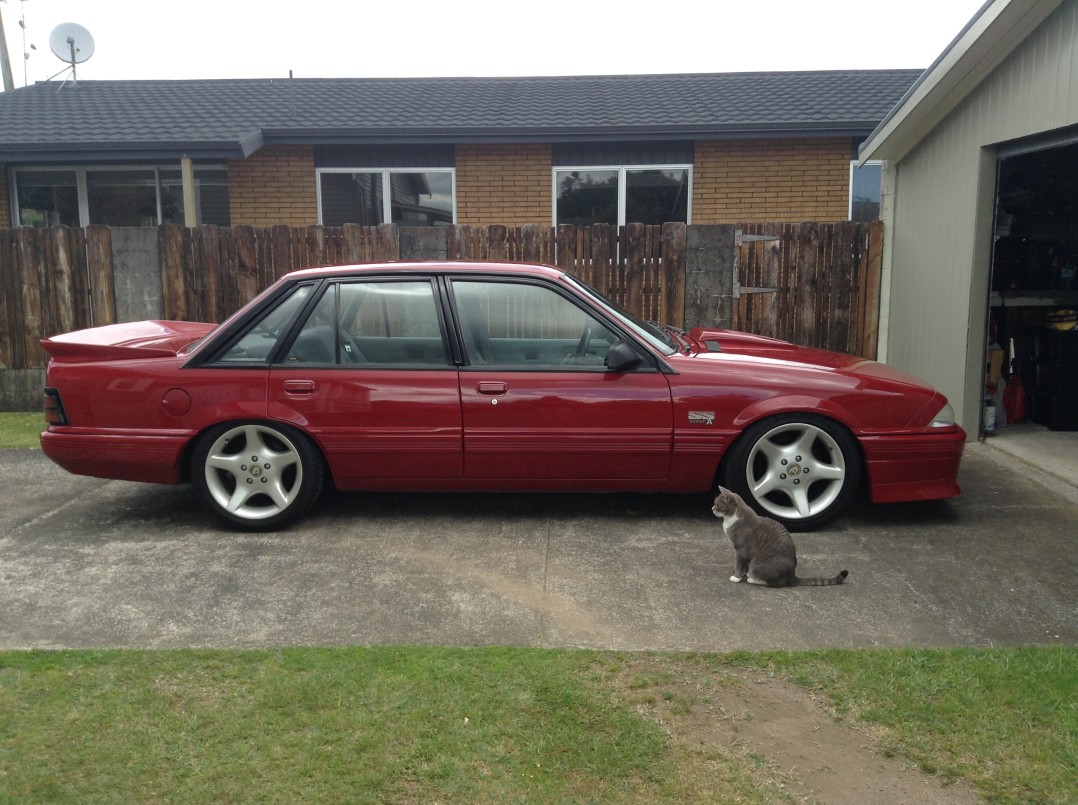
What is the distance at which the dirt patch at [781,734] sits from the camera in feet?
9.46

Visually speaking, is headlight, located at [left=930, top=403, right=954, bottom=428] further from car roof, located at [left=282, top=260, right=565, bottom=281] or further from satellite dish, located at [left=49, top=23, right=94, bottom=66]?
satellite dish, located at [left=49, top=23, right=94, bottom=66]

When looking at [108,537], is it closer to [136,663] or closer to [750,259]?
[136,663]

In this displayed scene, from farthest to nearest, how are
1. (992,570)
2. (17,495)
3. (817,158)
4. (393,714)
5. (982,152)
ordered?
(817,158)
(982,152)
(17,495)
(992,570)
(393,714)

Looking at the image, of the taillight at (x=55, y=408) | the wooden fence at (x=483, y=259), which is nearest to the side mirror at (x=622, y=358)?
the taillight at (x=55, y=408)

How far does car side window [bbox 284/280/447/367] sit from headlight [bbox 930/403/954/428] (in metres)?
2.80

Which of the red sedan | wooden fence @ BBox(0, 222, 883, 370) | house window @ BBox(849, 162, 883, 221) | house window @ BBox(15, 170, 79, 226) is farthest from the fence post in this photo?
house window @ BBox(15, 170, 79, 226)

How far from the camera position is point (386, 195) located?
44.7ft

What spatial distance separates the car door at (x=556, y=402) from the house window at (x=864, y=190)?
30.4 feet

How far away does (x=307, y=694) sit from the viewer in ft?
11.3

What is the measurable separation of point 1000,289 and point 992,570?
16.5 ft

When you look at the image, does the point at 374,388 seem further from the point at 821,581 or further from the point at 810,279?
the point at 810,279

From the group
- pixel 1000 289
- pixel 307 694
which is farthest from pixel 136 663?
pixel 1000 289

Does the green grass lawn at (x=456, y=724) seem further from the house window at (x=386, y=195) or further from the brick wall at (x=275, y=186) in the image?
the brick wall at (x=275, y=186)

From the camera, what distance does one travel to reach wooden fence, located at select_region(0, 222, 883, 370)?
30.0 feet
